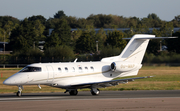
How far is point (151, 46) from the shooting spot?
91.4 metres

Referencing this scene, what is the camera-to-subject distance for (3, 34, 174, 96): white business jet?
78.5 ft

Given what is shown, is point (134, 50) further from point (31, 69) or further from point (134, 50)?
point (31, 69)

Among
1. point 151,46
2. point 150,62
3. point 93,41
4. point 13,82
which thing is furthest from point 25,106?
point 93,41

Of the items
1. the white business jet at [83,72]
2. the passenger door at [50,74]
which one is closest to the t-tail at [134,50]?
the white business jet at [83,72]

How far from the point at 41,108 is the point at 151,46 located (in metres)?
77.2

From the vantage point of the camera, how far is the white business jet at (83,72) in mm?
23938

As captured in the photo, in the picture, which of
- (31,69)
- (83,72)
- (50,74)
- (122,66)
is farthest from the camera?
(122,66)

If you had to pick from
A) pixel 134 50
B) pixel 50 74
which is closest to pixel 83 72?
pixel 50 74

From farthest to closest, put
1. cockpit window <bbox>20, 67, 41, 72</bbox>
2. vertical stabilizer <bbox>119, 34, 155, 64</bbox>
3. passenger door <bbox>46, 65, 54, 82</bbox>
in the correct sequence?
vertical stabilizer <bbox>119, 34, 155, 64</bbox>, passenger door <bbox>46, 65, 54, 82</bbox>, cockpit window <bbox>20, 67, 41, 72</bbox>

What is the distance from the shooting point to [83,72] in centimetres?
2584

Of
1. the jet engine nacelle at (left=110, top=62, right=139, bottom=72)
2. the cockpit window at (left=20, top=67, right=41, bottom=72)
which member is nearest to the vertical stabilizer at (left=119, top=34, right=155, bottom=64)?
the jet engine nacelle at (left=110, top=62, right=139, bottom=72)

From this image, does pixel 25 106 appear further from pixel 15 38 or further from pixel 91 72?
pixel 15 38

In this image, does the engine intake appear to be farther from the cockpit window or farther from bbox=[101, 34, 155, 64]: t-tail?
the cockpit window

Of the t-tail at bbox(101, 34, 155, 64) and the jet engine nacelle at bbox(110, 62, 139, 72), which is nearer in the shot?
the jet engine nacelle at bbox(110, 62, 139, 72)
